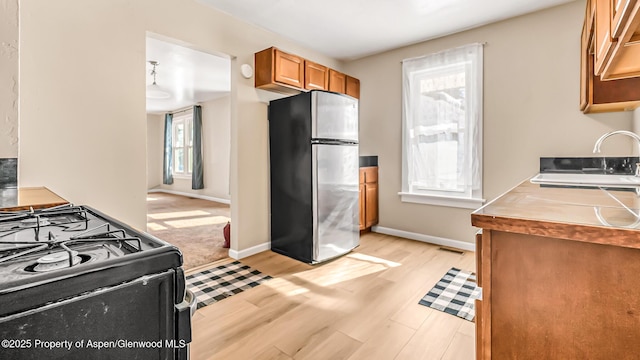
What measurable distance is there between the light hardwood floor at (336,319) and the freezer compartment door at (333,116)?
130 centimetres

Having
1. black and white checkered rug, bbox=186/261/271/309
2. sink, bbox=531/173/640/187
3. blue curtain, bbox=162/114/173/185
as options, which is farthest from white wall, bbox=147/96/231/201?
sink, bbox=531/173/640/187

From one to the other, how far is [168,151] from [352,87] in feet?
20.7

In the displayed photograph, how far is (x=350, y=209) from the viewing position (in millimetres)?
3166

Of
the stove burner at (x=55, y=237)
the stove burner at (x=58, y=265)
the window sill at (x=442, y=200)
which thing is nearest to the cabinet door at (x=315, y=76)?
the window sill at (x=442, y=200)

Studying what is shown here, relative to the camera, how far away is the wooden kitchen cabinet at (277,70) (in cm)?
293

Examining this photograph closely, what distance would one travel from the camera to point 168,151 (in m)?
8.20

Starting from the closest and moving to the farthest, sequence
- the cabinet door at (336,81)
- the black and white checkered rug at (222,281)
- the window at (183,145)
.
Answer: the black and white checkered rug at (222,281) → the cabinet door at (336,81) → the window at (183,145)

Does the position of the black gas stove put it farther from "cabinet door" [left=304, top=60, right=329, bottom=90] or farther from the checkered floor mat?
"cabinet door" [left=304, top=60, right=329, bottom=90]

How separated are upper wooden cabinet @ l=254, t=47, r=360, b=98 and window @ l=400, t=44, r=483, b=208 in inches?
41.9

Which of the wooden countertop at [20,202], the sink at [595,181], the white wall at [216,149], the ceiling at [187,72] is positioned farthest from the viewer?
the white wall at [216,149]

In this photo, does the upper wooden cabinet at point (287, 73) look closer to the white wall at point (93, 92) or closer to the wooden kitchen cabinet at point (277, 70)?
the wooden kitchen cabinet at point (277, 70)

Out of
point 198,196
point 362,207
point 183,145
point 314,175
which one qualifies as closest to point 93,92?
point 314,175

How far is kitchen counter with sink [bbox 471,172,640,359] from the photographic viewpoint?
0.71 metres

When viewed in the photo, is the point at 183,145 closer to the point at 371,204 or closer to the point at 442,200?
the point at 371,204
